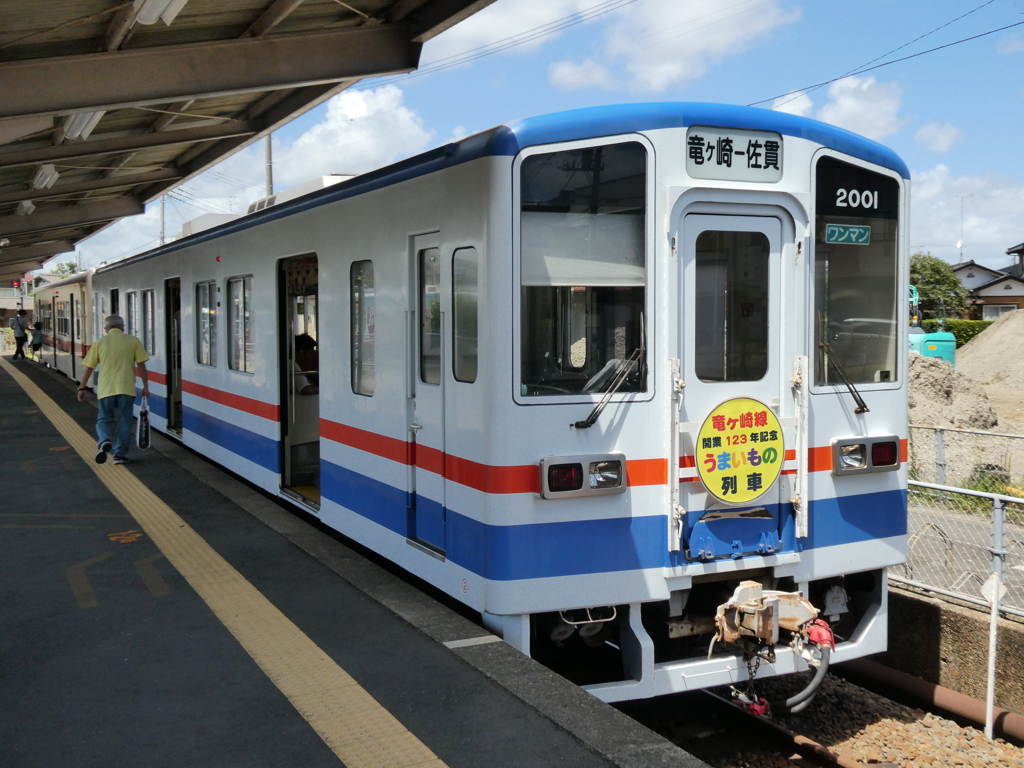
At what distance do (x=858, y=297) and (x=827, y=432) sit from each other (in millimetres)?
749

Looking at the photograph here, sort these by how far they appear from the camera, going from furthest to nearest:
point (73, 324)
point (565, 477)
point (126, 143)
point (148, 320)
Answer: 1. point (73, 324)
2. point (126, 143)
3. point (148, 320)
4. point (565, 477)

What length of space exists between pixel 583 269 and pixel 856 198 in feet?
5.20

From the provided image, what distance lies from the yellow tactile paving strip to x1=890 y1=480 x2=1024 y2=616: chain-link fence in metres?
3.67

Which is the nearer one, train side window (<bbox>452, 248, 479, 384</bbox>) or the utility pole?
train side window (<bbox>452, 248, 479, 384</bbox>)

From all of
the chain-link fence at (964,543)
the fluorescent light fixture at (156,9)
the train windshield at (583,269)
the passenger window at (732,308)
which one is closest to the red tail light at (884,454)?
the passenger window at (732,308)

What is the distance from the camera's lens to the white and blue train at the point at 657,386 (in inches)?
168

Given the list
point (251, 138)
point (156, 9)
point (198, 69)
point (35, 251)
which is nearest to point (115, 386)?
point (198, 69)

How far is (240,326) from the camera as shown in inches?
334

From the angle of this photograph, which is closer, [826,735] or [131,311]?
[826,735]

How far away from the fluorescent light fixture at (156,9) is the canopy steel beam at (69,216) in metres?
14.3

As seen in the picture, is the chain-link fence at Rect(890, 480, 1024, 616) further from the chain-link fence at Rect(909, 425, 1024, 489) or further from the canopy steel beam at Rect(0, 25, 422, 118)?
the canopy steel beam at Rect(0, 25, 422, 118)

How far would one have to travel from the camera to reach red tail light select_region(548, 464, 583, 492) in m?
4.24

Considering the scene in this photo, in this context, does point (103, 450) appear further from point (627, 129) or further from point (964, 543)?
point (964, 543)

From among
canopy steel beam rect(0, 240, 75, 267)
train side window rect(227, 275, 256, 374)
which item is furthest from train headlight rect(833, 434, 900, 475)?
canopy steel beam rect(0, 240, 75, 267)
